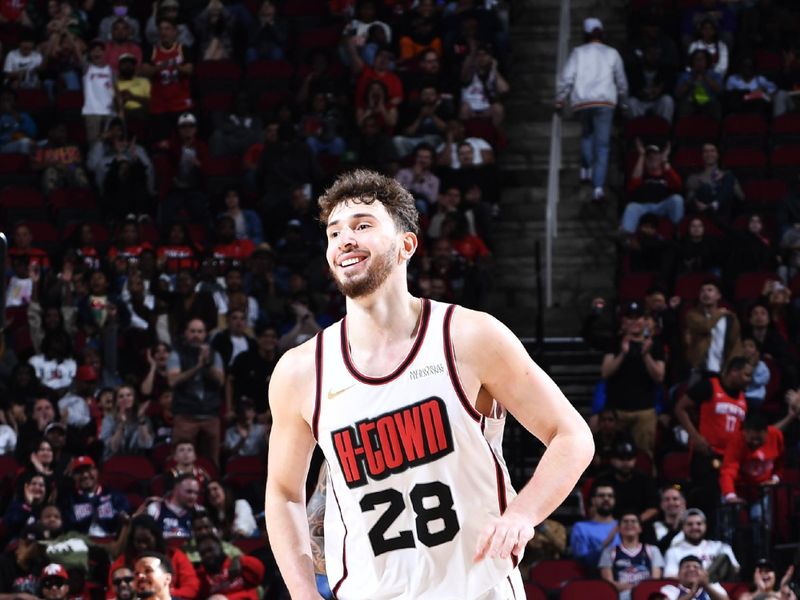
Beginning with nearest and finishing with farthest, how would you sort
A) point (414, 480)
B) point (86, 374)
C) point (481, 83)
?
point (414, 480) < point (86, 374) < point (481, 83)

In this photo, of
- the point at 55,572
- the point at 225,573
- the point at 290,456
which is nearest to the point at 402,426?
the point at 290,456

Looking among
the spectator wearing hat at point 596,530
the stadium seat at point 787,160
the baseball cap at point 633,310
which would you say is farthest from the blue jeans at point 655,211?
the spectator wearing hat at point 596,530

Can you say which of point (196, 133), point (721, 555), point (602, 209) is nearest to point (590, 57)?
point (602, 209)

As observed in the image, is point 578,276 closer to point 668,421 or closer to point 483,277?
point 483,277

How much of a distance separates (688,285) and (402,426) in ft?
33.6

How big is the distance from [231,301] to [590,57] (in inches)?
186

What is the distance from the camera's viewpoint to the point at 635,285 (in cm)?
1455

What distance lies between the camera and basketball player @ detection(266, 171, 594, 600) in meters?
4.38

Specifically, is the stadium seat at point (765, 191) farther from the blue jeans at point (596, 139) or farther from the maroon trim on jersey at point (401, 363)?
the maroon trim on jersey at point (401, 363)

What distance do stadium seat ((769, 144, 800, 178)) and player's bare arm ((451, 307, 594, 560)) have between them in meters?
12.1

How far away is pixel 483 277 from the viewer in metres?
14.4

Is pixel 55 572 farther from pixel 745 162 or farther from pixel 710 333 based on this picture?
pixel 745 162

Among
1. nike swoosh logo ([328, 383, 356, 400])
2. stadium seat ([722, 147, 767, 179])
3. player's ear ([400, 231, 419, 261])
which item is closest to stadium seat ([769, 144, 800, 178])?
stadium seat ([722, 147, 767, 179])

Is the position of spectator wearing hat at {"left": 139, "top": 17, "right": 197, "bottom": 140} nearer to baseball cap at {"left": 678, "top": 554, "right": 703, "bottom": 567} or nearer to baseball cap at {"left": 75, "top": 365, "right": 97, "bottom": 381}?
baseball cap at {"left": 75, "top": 365, "right": 97, "bottom": 381}
